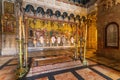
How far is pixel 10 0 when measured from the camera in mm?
6207

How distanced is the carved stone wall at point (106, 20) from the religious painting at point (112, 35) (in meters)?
0.21

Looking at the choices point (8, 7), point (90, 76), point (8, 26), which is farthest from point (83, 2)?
point (90, 76)

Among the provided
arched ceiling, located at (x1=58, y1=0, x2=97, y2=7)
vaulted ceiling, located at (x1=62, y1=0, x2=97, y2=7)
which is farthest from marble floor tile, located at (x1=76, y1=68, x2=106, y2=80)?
vaulted ceiling, located at (x1=62, y1=0, x2=97, y2=7)

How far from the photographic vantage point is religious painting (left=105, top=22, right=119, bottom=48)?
15.6ft

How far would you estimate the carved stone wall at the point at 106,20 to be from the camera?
15.6 ft

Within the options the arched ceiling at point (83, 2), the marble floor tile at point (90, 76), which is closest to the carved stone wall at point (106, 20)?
the marble floor tile at point (90, 76)

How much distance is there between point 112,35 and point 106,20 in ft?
3.27

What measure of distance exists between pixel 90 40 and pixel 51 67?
8.42 metres

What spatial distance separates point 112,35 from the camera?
499cm

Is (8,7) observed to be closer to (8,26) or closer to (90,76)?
(8,26)

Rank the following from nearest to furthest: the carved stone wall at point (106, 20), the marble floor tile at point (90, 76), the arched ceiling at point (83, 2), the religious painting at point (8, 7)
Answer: the marble floor tile at point (90, 76) → the carved stone wall at point (106, 20) → the religious painting at point (8, 7) → the arched ceiling at point (83, 2)

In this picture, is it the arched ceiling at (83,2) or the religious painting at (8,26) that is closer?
the religious painting at (8,26)

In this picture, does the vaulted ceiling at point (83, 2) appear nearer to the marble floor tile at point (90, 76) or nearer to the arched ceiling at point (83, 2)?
the arched ceiling at point (83, 2)

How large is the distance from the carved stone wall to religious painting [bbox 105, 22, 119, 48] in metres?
0.21
